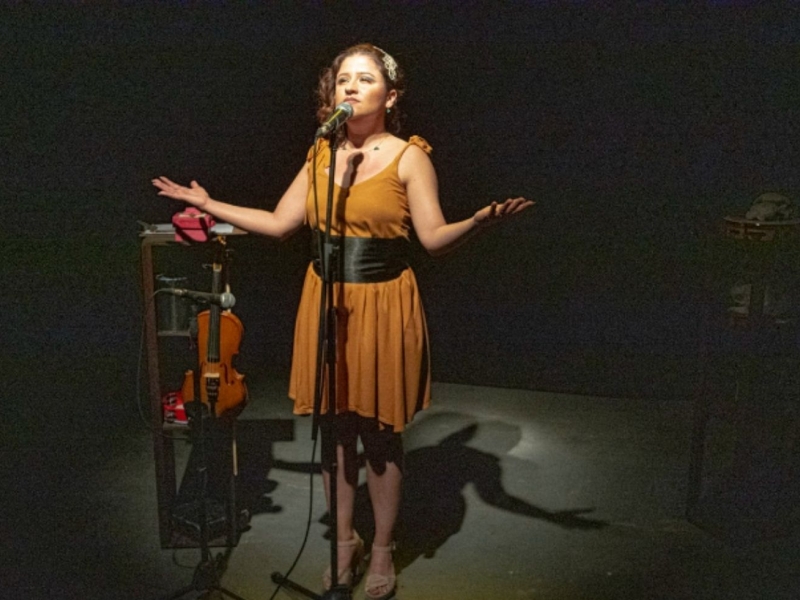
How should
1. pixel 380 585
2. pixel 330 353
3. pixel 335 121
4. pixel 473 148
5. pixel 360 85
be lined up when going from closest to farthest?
pixel 335 121
pixel 330 353
pixel 360 85
pixel 380 585
pixel 473 148

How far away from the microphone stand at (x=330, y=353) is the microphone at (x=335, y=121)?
0.09 ft

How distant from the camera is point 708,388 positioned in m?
3.47

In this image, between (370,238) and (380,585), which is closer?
(370,238)

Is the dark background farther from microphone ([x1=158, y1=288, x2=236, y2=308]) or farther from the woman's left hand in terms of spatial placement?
the woman's left hand

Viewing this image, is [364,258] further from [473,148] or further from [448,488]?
[473,148]

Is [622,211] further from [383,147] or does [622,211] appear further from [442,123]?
[383,147]

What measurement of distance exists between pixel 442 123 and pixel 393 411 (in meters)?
2.19

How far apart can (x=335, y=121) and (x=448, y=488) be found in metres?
1.95

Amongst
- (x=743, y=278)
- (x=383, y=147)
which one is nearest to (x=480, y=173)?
(x=743, y=278)

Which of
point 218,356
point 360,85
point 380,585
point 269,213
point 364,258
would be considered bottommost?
point 380,585

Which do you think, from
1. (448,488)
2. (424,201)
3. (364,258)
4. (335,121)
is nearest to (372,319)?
(364,258)

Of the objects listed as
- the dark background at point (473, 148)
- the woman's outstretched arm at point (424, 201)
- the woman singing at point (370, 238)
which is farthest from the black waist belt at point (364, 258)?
the dark background at point (473, 148)

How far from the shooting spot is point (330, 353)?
8.34 feet

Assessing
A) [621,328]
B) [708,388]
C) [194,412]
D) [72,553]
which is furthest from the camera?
[621,328]
